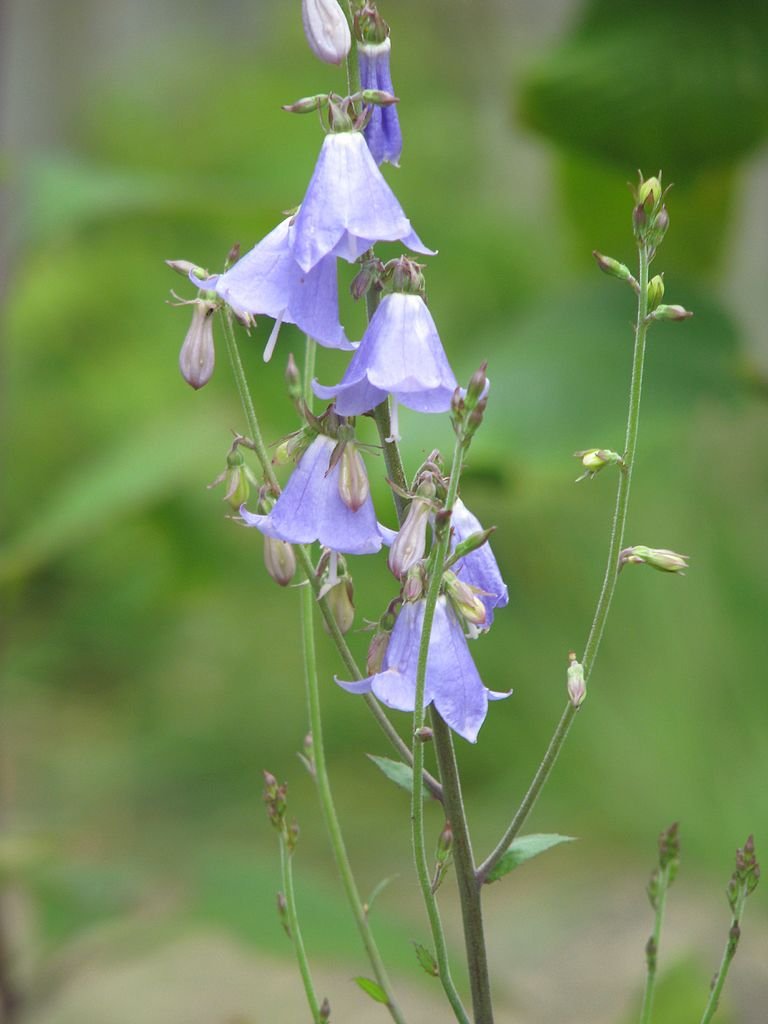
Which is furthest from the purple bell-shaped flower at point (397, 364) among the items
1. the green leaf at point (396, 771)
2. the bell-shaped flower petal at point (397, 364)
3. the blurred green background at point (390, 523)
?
the blurred green background at point (390, 523)

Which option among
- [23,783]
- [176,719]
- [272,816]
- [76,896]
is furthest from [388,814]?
[272,816]

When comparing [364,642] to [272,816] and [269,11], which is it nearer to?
[272,816]

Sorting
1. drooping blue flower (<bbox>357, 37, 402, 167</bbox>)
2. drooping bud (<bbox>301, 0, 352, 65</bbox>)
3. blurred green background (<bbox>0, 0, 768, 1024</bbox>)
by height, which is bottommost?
blurred green background (<bbox>0, 0, 768, 1024</bbox>)

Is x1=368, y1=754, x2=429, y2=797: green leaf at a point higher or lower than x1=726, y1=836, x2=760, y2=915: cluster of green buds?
higher

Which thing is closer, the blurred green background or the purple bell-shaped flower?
the purple bell-shaped flower

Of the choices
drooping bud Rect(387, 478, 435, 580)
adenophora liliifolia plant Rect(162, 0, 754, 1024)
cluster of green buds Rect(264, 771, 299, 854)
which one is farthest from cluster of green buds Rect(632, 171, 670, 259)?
cluster of green buds Rect(264, 771, 299, 854)

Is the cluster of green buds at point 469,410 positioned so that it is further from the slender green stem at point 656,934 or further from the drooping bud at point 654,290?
the slender green stem at point 656,934

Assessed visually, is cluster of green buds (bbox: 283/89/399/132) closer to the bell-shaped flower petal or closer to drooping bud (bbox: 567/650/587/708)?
the bell-shaped flower petal
